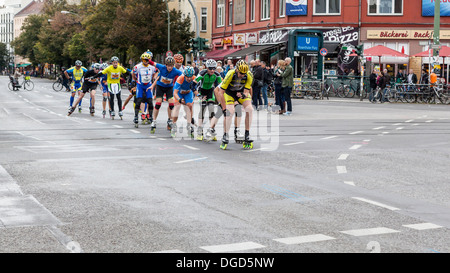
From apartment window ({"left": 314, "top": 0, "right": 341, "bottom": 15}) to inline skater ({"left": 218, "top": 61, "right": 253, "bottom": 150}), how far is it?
35204mm

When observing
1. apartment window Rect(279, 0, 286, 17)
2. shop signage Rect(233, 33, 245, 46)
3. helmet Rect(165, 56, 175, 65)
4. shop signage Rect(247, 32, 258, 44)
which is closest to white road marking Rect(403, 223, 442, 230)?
helmet Rect(165, 56, 175, 65)

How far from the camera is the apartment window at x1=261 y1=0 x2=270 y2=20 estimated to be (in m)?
52.5

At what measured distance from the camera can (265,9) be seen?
53.1 meters

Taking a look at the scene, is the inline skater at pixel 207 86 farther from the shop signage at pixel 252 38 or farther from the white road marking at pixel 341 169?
the shop signage at pixel 252 38

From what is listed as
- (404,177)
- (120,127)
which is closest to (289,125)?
(120,127)

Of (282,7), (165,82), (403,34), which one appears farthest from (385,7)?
(165,82)

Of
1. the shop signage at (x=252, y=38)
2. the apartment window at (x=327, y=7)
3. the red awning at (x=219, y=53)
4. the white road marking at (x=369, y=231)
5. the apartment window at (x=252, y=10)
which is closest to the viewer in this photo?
the white road marking at (x=369, y=231)

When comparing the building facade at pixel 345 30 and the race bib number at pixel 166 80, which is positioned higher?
the building facade at pixel 345 30

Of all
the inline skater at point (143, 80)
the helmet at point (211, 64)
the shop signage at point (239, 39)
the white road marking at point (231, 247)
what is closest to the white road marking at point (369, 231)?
the white road marking at point (231, 247)

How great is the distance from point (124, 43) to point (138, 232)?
5691cm

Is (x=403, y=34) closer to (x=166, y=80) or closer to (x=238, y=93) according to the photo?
(x=166, y=80)

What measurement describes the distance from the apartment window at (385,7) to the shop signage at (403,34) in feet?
4.09

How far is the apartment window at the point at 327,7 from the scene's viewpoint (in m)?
48.5
